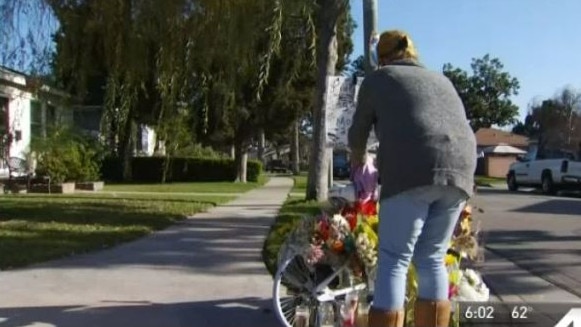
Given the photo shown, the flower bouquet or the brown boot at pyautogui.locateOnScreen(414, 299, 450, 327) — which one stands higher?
the flower bouquet

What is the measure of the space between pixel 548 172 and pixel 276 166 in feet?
140

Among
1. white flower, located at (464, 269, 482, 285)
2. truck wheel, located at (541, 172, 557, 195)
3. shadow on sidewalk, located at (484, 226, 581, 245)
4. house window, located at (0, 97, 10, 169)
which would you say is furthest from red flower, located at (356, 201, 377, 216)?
truck wheel, located at (541, 172, 557, 195)

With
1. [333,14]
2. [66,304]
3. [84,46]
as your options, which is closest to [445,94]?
[66,304]

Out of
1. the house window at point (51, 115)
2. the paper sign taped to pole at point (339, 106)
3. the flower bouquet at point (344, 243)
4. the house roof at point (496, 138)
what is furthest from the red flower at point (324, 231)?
the house roof at point (496, 138)

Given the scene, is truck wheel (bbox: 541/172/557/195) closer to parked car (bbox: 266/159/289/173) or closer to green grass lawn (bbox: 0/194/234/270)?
green grass lawn (bbox: 0/194/234/270)

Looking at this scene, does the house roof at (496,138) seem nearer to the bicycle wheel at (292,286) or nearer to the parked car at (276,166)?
the parked car at (276,166)

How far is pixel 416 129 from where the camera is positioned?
4168mm

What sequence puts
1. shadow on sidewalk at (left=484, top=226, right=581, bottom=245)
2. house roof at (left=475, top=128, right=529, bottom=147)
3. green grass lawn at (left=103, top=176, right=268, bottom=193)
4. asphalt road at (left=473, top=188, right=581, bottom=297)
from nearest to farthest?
asphalt road at (left=473, top=188, right=581, bottom=297) → shadow on sidewalk at (left=484, top=226, right=581, bottom=245) → green grass lawn at (left=103, top=176, right=268, bottom=193) → house roof at (left=475, top=128, right=529, bottom=147)

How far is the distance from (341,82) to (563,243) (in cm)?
565

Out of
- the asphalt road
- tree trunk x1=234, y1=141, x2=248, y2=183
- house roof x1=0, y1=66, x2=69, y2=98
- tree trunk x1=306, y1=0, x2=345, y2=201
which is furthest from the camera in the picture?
tree trunk x1=234, y1=141, x2=248, y2=183

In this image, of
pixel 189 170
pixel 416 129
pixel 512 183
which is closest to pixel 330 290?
pixel 416 129

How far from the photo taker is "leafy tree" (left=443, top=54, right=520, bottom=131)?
268 ft

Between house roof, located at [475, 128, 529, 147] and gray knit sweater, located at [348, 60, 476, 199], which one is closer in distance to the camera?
gray knit sweater, located at [348, 60, 476, 199]

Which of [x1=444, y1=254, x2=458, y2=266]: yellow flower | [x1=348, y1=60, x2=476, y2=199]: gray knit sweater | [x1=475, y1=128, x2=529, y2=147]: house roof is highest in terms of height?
[x1=475, y1=128, x2=529, y2=147]: house roof
